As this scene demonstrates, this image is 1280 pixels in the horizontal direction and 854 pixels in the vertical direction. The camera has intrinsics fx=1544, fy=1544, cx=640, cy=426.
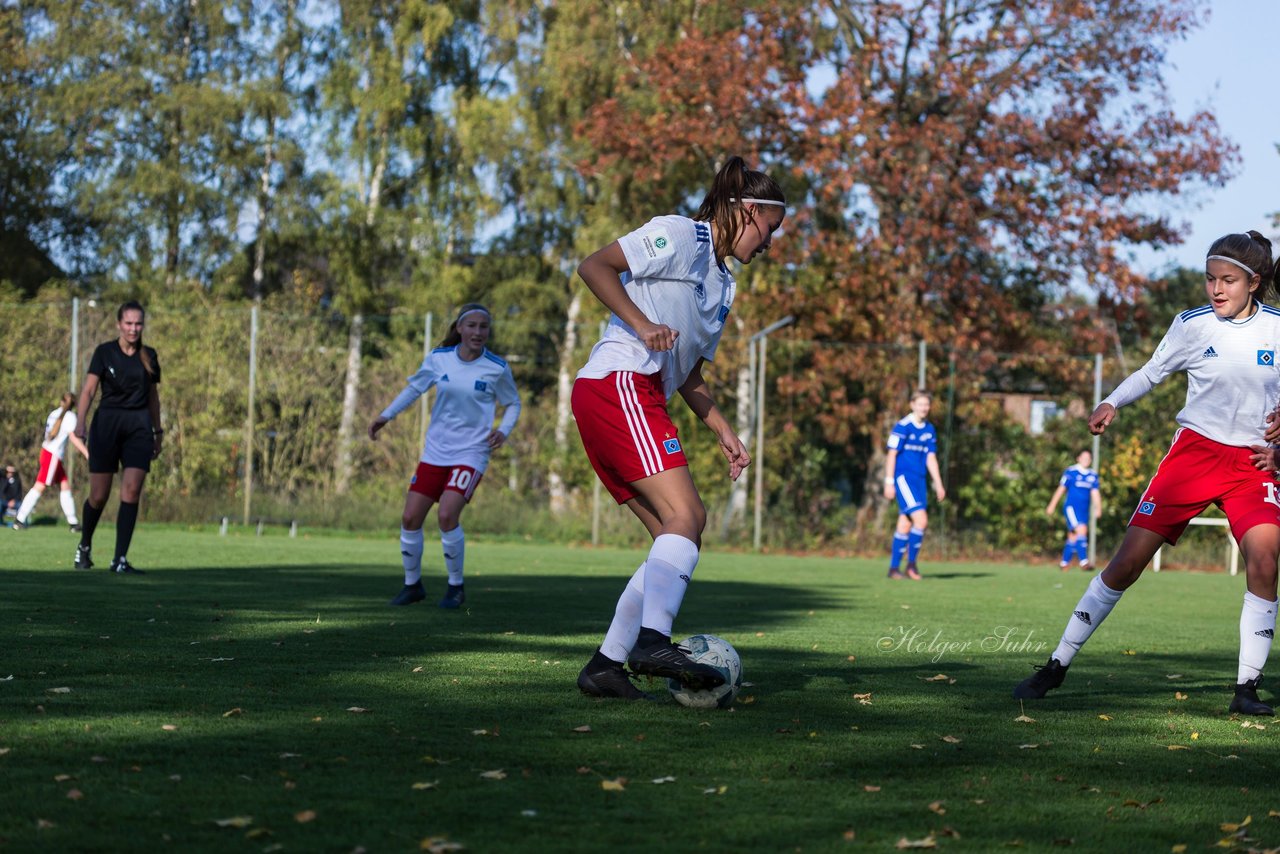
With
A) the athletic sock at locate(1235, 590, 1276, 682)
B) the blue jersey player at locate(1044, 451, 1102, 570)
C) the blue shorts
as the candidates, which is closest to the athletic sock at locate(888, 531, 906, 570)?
the blue shorts

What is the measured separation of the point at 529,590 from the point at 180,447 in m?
11.7

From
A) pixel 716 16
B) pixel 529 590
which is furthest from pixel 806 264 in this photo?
pixel 529 590

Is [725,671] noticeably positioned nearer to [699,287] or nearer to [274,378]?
[699,287]

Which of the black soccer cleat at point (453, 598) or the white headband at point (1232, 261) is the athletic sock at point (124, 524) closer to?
the black soccer cleat at point (453, 598)

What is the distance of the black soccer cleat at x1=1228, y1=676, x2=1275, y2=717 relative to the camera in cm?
618

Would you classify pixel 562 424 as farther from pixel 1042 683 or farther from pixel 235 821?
pixel 235 821

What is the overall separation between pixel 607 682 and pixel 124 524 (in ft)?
23.8

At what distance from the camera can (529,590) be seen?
12.4 metres

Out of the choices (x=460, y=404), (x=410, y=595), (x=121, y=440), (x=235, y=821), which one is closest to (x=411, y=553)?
(x=410, y=595)

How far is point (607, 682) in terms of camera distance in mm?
5852

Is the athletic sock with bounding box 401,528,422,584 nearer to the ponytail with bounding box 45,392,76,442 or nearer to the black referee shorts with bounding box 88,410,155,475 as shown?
the black referee shorts with bounding box 88,410,155,475

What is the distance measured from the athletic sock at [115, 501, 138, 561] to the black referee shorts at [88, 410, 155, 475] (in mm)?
386

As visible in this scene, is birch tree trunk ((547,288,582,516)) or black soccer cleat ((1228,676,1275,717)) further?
birch tree trunk ((547,288,582,516))

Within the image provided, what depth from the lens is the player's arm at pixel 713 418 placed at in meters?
6.07
